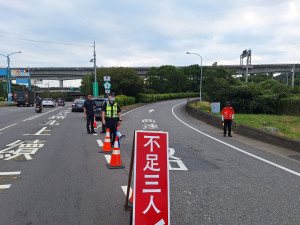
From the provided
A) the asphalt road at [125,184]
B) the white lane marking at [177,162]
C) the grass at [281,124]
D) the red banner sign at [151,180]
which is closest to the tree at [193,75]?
the grass at [281,124]

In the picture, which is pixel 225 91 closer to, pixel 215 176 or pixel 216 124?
pixel 216 124

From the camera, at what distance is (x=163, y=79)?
226 ft

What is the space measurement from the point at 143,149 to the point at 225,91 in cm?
2371

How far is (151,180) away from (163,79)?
66717mm

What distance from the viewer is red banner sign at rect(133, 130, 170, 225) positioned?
3.03 m

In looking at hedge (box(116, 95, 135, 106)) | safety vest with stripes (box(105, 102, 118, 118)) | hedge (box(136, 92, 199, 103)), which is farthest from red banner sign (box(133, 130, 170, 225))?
hedge (box(136, 92, 199, 103))

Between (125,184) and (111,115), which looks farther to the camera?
(111,115)

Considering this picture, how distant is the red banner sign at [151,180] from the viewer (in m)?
3.03

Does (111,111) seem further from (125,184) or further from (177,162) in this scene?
(125,184)

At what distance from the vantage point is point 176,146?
907 cm

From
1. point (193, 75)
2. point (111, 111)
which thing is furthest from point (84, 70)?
point (111, 111)

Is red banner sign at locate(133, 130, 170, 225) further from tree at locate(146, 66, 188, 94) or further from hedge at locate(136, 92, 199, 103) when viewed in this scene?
tree at locate(146, 66, 188, 94)

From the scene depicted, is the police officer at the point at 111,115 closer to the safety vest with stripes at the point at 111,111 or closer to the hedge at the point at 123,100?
the safety vest with stripes at the point at 111,111

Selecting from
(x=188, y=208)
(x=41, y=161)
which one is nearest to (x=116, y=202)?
(x=188, y=208)
